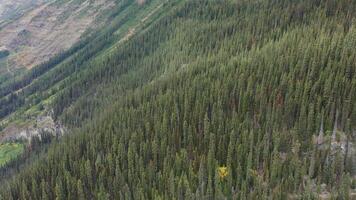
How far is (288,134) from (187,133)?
40.2m

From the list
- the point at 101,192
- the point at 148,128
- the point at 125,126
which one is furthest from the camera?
the point at 125,126

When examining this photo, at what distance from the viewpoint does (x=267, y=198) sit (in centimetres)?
11850

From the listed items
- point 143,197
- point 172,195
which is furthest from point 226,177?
point 143,197

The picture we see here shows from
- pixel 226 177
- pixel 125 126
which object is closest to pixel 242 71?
pixel 125 126

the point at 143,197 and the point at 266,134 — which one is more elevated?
the point at 266,134

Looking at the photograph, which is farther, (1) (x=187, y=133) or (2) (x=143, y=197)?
(1) (x=187, y=133)

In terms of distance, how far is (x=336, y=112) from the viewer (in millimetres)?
140375

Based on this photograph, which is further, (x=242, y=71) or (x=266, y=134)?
(x=242, y=71)

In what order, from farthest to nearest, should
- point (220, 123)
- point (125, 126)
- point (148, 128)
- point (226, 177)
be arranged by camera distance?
point (125, 126), point (148, 128), point (220, 123), point (226, 177)

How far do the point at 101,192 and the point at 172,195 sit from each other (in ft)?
88.1

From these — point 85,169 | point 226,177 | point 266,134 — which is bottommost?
point 85,169

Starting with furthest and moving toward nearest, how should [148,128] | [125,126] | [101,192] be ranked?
[125,126]
[148,128]
[101,192]

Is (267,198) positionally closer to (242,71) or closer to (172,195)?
(172,195)

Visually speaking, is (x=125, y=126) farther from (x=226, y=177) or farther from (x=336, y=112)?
(x=336, y=112)
